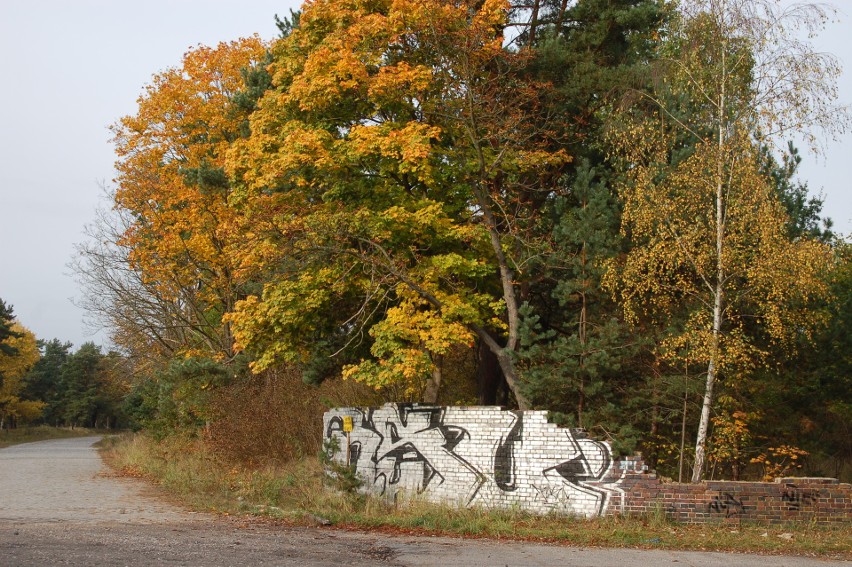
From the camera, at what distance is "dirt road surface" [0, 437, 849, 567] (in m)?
10.7

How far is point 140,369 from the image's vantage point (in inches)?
1487

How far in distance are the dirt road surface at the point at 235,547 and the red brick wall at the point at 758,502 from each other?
2.09 meters

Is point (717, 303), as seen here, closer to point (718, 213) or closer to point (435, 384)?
point (718, 213)

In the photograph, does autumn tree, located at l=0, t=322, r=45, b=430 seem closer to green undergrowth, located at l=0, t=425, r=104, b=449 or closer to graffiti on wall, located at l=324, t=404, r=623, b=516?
green undergrowth, located at l=0, t=425, r=104, b=449

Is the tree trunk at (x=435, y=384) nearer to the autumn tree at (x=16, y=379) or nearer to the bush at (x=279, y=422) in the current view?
the bush at (x=279, y=422)

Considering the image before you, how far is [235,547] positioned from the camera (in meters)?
11.8

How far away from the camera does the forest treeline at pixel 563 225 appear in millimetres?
15242

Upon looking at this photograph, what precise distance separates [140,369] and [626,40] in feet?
86.3

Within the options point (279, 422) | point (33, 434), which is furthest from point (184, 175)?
point (33, 434)

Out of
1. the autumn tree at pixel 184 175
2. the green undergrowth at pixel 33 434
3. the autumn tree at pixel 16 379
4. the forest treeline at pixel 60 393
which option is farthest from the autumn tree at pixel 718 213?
the forest treeline at pixel 60 393

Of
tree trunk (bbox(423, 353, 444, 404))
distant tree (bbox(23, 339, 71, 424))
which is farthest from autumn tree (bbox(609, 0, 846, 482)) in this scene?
distant tree (bbox(23, 339, 71, 424))

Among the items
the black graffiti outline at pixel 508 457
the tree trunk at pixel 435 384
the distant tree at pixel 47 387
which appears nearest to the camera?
the black graffiti outline at pixel 508 457

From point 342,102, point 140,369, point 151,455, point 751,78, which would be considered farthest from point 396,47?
point 140,369

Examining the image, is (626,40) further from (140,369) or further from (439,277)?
(140,369)
